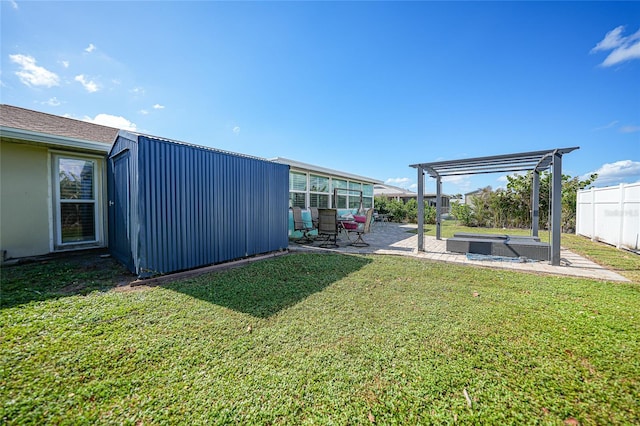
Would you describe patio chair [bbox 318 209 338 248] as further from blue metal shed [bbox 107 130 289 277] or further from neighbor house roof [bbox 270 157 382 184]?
neighbor house roof [bbox 270 157 382 184]

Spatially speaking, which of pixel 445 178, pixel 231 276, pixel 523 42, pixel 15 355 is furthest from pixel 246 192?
pixel 523 42

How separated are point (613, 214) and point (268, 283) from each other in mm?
11048

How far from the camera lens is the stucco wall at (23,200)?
4.98 metres

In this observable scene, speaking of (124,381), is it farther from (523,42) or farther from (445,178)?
(523,42)

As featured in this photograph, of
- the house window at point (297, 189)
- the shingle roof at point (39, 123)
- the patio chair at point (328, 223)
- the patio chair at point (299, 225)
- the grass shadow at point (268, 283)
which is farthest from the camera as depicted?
the house window at point (297, 189)

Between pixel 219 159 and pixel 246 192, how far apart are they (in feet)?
3.09

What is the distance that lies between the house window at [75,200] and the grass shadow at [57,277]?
2.33 ft

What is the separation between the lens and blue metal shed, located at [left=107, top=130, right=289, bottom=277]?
4.01 meters

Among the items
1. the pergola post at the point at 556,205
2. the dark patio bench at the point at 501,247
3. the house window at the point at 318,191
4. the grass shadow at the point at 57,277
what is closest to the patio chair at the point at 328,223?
the house window at the point at 318,191

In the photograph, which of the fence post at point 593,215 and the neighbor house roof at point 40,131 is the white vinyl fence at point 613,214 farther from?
the neighbor house roof at point 40,131

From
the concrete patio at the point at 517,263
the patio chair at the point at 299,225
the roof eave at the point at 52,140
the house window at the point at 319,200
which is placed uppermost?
the roof eave at the point at 52,140

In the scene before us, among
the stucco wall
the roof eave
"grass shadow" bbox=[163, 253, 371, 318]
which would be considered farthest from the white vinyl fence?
the stucco wall

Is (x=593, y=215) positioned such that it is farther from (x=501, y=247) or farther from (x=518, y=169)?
(x=501, y=247)

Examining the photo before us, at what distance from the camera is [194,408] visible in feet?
5.02
